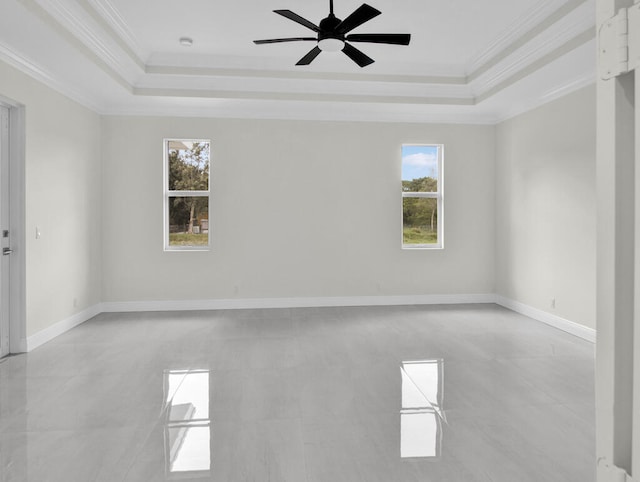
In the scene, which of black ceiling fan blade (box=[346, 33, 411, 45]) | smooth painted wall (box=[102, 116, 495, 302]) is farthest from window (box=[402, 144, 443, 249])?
black ceiling fan blade (box=[346, 33, 411, 45])

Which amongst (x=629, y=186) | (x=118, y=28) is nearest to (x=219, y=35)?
(x=118, y=28)

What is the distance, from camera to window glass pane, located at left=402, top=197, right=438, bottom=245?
21.6 feet

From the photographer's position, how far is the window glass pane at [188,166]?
615 centimetres

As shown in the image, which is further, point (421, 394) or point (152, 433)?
point (421, 394)

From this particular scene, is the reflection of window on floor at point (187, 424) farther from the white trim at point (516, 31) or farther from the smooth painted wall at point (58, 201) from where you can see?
the white trim at point (516, 31)

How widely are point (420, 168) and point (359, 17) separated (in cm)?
365

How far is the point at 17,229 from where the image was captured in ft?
13.6

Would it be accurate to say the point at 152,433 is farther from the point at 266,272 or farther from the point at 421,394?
the point at 266,272

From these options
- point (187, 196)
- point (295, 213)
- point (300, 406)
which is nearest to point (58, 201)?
point (187, 196)

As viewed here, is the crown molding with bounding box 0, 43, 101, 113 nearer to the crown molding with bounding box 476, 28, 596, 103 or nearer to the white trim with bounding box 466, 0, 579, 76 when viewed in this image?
the white trim with bounding box 466, 0, 579, 76

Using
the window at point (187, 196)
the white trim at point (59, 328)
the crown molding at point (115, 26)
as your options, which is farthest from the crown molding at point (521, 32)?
the white trim at point (59, 328)

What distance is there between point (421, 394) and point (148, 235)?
14.5 feet

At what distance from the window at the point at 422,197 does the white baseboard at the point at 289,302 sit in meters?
0.82

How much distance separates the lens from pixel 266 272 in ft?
20.3
